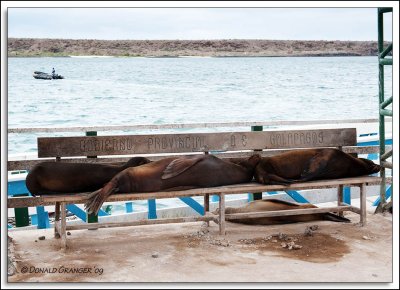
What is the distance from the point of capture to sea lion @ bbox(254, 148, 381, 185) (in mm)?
6262

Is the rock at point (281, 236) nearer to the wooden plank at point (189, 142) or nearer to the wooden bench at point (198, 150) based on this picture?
the wooden bench at point (198, 150)

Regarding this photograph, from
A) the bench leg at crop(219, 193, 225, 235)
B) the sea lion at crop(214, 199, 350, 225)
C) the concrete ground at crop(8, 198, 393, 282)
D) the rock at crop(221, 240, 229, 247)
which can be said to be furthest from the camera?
the sea lion at crop(214, 199, 350, 225)

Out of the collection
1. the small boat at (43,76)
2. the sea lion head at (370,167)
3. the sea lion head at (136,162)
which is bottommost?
the sea lion head at (370,167)

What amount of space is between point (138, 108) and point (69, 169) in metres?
30.7

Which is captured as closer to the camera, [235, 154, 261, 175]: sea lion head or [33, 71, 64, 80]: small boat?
[235, 154, 261, 175]: sea lion head

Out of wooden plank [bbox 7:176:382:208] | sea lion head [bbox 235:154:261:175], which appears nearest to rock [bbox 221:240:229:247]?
wooden plank [bbox 7:176:382:208]

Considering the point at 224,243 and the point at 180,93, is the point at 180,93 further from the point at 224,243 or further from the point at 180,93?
the point at 224,243

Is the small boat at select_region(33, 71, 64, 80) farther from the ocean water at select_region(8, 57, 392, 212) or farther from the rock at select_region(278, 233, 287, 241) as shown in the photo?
the rock at select_region(278, 233, 287, 241)

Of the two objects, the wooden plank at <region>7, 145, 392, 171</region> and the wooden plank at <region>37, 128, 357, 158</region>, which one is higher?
the wooden plank at <region>37, 128, 357, 158</region>

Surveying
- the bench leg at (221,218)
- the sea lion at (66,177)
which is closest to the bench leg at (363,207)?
the bench leg at (221,218)

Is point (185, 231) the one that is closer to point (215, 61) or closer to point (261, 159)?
point (261, 159)

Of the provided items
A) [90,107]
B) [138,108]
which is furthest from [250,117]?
[90,107]

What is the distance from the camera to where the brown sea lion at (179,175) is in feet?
18.9

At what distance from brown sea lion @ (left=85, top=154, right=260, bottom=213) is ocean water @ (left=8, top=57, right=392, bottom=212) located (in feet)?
45.1
